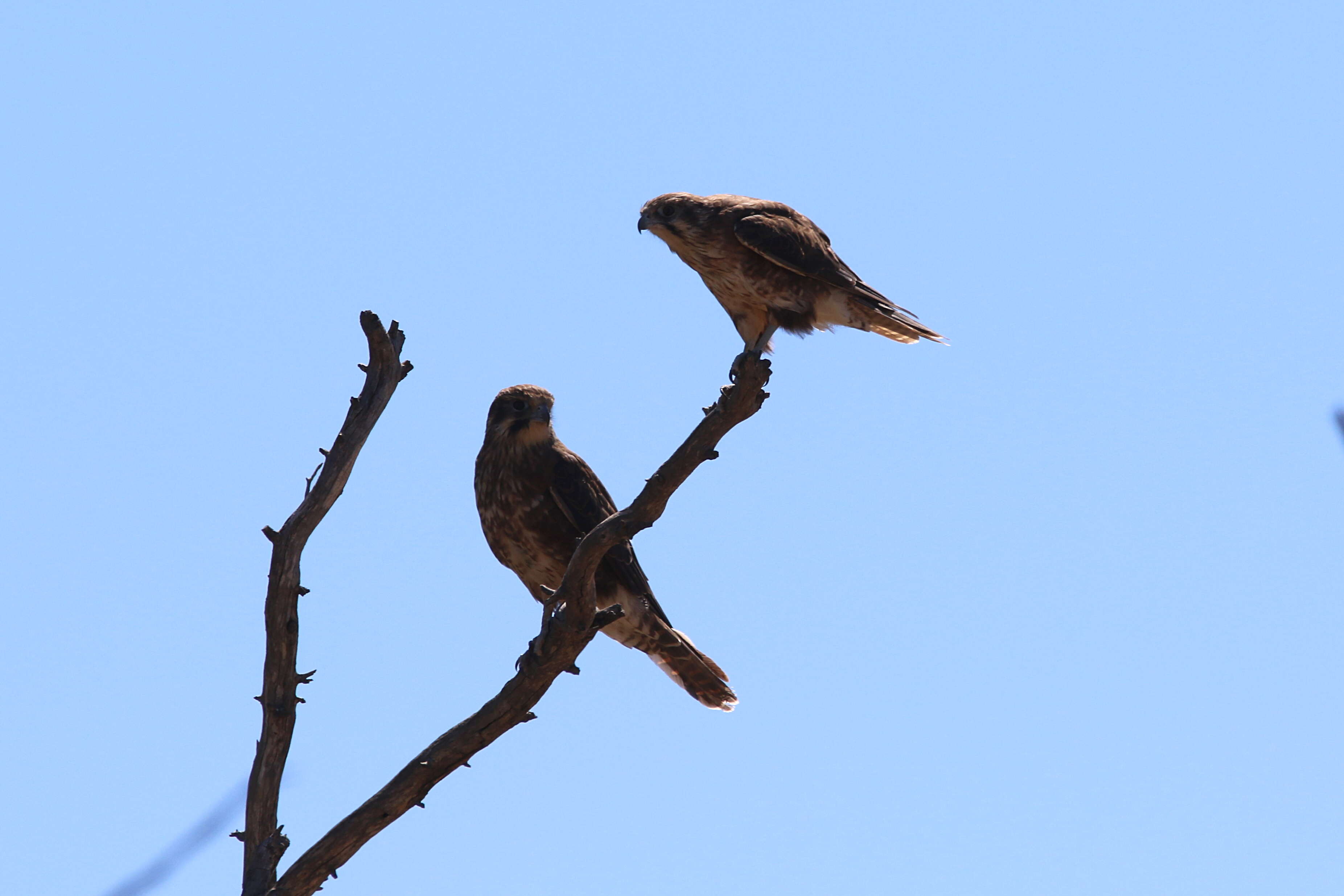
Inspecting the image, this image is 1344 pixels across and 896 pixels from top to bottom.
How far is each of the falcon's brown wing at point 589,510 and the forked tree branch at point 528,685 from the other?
1368 millimetres

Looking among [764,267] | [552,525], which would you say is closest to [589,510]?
[552,525]

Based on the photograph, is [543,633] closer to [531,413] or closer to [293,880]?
[293,880]

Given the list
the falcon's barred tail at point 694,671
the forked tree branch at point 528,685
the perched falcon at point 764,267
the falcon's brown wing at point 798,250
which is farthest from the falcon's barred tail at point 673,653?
the falcon's brown wing at point 798,250

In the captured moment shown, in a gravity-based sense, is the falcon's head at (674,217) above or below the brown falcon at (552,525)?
above

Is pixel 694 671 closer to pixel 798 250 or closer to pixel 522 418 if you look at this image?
pixel 522 418

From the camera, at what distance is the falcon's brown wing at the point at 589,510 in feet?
20.7

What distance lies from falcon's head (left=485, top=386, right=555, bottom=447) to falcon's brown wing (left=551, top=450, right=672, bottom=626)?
163 millimetres

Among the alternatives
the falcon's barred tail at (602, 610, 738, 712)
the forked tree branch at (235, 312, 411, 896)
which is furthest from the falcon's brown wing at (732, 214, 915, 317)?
the forked tree branch at (235, 312, 411, 896)

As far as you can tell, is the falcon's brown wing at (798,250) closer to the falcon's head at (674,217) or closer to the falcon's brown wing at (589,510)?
the falcon's head at (674,217)

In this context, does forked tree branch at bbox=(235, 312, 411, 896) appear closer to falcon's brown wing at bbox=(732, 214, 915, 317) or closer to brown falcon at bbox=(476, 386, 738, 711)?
brown falcon at bbox=(476, 386, 738, 711)

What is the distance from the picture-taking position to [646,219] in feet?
24.9

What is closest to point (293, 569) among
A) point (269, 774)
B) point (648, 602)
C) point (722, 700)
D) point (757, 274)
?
point (269, 774)

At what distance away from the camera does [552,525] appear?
257 inches

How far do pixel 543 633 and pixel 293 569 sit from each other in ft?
3.17
